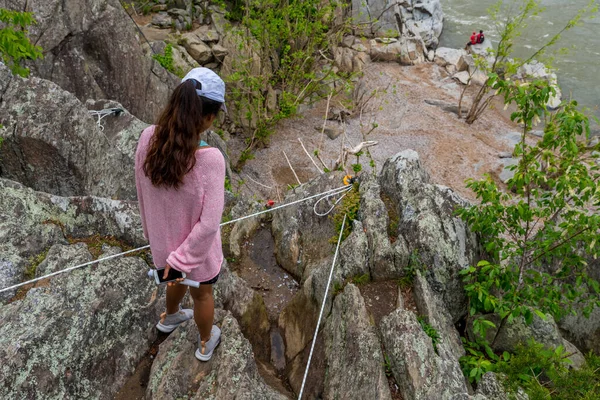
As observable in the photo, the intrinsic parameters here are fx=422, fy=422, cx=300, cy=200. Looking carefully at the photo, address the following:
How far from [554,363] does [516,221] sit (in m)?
1.47

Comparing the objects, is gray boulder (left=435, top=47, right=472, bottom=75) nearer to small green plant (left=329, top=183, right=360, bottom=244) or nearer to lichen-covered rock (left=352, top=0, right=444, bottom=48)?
lichen-covered rock (left=352, top=0, right=444, bottom=48)

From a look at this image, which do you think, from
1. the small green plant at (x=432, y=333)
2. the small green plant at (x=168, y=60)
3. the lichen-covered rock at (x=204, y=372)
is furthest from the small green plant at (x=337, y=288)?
the small green plant at (x=168, y=60)

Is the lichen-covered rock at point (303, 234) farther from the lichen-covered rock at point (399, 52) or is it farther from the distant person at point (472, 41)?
the distant person at point (472, 41)

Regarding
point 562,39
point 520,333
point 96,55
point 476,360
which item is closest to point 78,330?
point 476,360

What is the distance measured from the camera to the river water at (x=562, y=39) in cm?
A: 1828

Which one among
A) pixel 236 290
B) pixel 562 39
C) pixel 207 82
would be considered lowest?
pixel 562 39

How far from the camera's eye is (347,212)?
5.46 m

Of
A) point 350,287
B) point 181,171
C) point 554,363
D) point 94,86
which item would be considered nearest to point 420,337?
point 350,287

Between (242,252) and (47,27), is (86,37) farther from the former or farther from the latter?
(242,252)

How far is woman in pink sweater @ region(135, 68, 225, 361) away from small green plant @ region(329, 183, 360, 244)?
2.57 m

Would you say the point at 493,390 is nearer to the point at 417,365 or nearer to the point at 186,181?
the point at 417,365

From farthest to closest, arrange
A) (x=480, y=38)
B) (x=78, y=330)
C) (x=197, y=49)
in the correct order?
(x=480, y=38) < (x=197, y=49) < (x=78, y=330)

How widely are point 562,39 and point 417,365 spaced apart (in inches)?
934

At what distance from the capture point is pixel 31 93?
520cm
